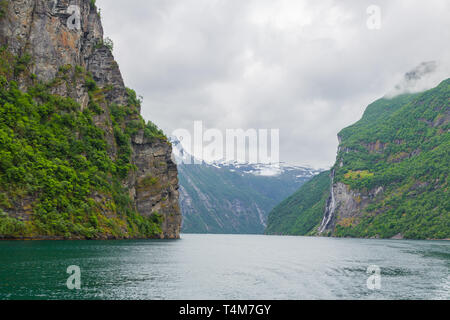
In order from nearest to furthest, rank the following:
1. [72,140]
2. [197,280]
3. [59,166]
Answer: [197,280]
[59,166]
[72,140]

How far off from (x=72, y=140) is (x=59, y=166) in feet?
49.8

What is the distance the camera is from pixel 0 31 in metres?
111

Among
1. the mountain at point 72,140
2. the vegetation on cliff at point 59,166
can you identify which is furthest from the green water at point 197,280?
the mountain at point 72,140

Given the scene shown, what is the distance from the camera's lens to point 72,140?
114m

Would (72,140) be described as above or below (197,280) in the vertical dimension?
above

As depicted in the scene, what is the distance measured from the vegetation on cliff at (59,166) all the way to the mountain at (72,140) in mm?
256

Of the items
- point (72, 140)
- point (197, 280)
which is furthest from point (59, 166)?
point (197, 280)

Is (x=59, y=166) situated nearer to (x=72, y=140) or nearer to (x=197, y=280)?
(x=72, y=140)

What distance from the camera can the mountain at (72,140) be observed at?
89.9m

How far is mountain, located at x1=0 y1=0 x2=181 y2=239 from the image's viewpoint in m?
89.9

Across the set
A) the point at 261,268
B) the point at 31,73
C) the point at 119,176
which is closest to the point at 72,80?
the point at 31,73
